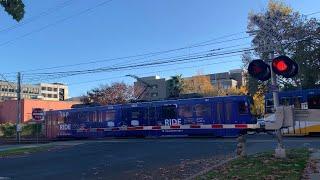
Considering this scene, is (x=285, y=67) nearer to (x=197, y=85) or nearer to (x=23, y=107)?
(x=23, y=107)

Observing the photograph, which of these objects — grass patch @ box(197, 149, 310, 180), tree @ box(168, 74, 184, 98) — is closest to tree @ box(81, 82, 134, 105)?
tree @ box(168, 74, 184, 98)

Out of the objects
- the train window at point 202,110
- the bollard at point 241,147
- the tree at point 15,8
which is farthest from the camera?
the train window at point 202,110

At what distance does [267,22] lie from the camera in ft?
51.6

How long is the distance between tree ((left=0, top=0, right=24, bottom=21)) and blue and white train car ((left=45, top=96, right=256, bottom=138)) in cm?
3002

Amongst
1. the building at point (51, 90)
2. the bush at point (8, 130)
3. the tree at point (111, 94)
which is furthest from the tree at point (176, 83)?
the building at point (51, 90)

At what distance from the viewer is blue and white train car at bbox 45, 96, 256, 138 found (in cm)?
3753

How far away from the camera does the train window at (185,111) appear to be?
40.3 m

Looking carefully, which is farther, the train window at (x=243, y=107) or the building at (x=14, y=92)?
the building at (x=14, y=92)

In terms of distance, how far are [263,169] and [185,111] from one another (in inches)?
1096

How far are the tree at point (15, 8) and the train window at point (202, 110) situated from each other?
3119 cm

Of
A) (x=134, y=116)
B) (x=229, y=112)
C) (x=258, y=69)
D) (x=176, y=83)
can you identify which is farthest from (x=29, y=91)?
(x=258, y=69)

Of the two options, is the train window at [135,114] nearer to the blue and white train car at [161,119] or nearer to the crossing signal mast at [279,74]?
the blue and white train car at [161,119]

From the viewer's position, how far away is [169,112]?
4178 centimetres

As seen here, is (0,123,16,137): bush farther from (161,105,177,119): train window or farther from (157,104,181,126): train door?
(161,105,177,119): train window
